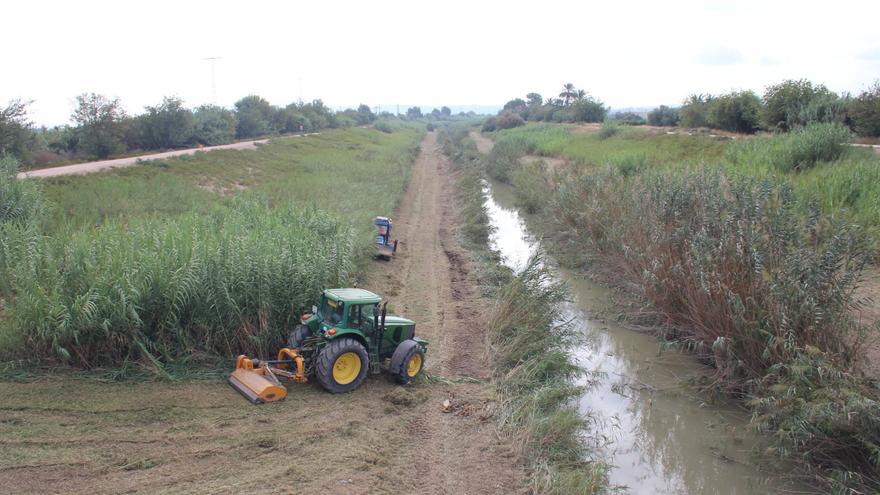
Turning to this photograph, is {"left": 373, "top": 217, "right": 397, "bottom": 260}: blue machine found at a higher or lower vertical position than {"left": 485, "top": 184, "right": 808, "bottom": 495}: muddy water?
higher

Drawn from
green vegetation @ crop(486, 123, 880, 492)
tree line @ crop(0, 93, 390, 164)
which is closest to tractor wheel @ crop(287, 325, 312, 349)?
green vegetation @ crop(486, 123, 880, 492)

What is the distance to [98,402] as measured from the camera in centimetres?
637

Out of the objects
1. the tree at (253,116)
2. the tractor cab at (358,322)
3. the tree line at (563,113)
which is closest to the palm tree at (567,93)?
the tree line at (563,113)

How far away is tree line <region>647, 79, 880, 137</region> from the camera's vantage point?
23.6 meters

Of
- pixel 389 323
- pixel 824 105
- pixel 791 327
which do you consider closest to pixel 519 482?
pixel 389 323

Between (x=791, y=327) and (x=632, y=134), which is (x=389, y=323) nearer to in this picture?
(x=791, y=327)

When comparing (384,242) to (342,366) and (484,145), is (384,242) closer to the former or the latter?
(342,366)

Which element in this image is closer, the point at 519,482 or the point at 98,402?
the point at 519,482

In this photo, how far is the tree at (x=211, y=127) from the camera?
42.0 metres

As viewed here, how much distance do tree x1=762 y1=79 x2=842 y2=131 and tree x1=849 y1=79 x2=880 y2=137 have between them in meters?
0.59

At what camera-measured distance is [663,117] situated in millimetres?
55125

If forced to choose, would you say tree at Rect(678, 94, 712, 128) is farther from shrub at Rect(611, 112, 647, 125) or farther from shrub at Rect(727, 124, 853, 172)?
shrub at Rect(727, 124, 853, 172)

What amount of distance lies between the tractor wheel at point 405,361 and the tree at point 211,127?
1507 inches

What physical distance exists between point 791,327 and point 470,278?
7010mm
